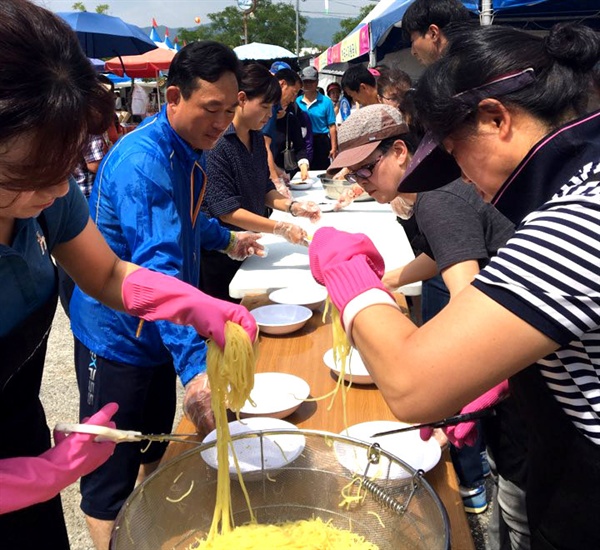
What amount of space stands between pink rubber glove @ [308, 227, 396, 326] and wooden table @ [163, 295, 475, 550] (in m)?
0.58

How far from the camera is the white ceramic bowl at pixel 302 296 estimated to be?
8.50 feet

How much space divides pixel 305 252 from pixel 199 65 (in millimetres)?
1575

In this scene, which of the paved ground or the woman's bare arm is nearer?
the woman's bare arm

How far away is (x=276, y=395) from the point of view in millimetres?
1745

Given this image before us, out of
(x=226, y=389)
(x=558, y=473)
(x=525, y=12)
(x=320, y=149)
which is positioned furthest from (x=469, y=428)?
(x=320, y=149)

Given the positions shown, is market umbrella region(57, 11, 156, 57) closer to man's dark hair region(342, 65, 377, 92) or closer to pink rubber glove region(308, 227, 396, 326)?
man's dark hair region(342, 65, 377, 92)

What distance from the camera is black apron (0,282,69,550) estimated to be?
1277 mm

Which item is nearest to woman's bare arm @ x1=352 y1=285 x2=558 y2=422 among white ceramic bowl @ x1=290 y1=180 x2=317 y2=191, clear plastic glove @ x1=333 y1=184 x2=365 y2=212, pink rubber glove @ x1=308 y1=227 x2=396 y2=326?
pink rubber glove @ x1=308 y1=227 x2=396 y2=326

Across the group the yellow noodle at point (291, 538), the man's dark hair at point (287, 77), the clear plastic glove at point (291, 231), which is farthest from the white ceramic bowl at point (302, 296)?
the man's dark hair at point (287, 77)

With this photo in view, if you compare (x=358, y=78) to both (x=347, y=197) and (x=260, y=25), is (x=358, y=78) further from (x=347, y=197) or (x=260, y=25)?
(x=260, y=25)

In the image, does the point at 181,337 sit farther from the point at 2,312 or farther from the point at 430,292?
the point at 430,292

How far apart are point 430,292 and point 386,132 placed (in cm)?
97

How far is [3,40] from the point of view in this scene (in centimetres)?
89

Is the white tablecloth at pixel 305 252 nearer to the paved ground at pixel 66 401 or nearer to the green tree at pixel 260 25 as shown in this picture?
the paved ground at pixel 66 401
